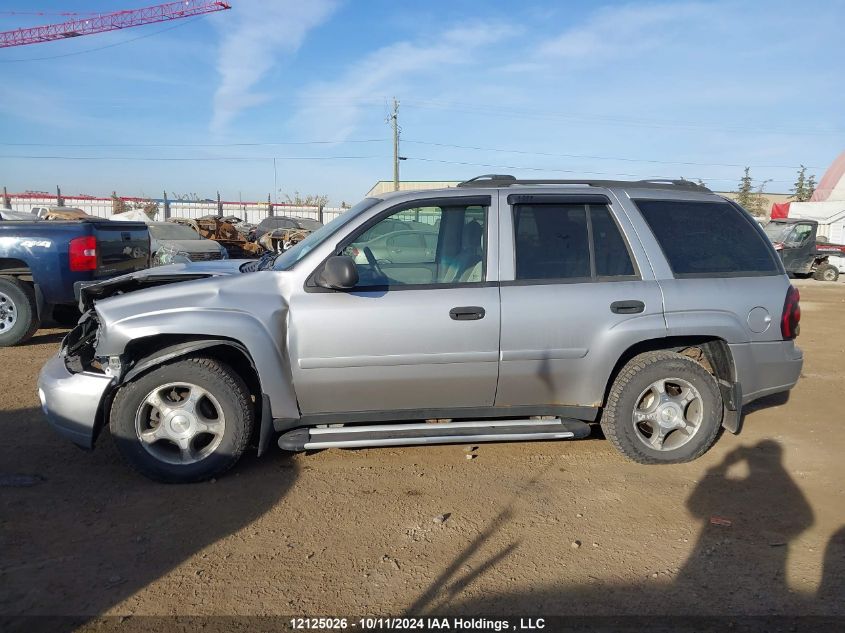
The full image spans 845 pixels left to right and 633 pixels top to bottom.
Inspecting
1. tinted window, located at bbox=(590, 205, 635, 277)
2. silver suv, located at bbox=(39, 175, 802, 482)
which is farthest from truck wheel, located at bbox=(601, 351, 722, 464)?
tinted window, located at bbox=(590, 205, 635, 277)

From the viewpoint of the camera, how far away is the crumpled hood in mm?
4215

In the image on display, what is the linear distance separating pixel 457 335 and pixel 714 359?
1909 millimetres

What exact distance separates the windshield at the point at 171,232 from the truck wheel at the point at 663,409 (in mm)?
14474

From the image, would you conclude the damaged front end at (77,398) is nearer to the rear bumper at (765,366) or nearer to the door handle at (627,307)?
the door handle at (627,307)

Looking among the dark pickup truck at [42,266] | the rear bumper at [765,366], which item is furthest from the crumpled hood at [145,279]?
the rear bumper at [765,366]

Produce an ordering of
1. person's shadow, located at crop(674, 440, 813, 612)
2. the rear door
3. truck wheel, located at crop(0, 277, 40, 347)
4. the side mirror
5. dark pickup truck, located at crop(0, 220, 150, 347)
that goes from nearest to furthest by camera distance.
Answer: person's shadow, located at crop(674, 440, 813, 612), the side mirror, the rear door, dark pickup truck, located at crop(0, 220, 150, 347), truck wheel, located at crop(0, 277, 40, 347)

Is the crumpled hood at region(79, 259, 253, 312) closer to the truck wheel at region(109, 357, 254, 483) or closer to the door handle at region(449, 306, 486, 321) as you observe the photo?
the truck wheel at region(109, 357, 254, 483)

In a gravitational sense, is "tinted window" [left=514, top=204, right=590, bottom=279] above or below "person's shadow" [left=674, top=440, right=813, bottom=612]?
above

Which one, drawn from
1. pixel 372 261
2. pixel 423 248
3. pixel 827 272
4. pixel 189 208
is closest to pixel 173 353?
pixel 372 261

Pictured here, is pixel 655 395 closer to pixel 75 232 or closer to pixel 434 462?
pixel 434 462

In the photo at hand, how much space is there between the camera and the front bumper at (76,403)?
3.77 m

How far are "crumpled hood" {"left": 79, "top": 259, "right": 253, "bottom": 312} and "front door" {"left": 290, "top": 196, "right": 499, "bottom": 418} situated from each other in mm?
891

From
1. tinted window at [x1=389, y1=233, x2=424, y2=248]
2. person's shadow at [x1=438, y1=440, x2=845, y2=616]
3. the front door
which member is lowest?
person's shadow at [x1=438, y1=440, x2=845, y2=616]

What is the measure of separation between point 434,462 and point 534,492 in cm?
76
